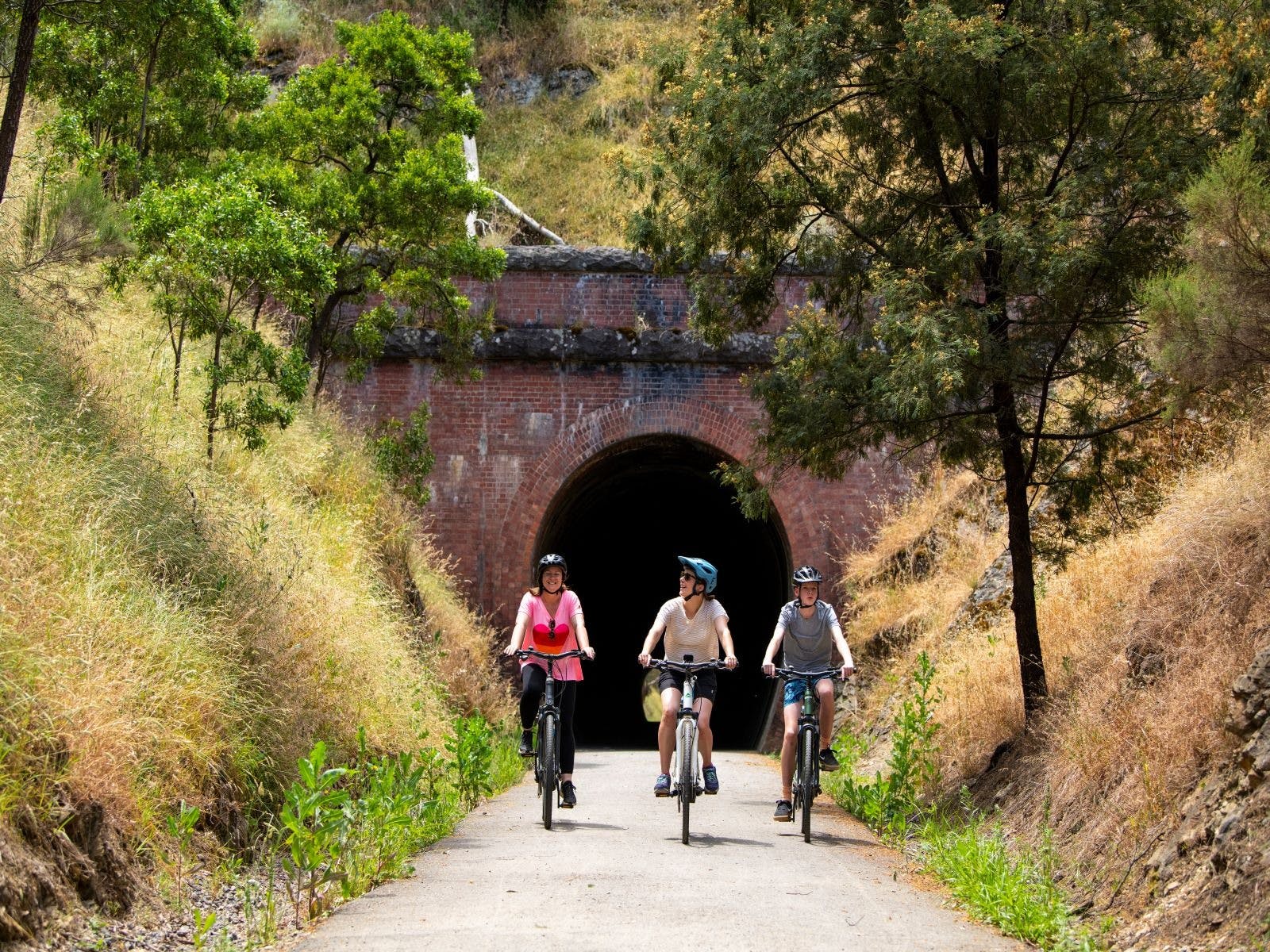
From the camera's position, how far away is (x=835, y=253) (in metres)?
10.9

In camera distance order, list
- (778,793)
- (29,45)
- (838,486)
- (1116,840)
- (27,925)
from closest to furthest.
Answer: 1. (27,925)
2. (1116,840)
3. (29,45)
4. (778,793)
5. (838,486)

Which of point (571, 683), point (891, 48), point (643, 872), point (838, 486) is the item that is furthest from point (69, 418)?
point (838, 486)

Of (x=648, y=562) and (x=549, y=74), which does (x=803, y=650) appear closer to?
(x=648, y=562)

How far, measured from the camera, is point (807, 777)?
891 centimetres

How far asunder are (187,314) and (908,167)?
5.72 metres

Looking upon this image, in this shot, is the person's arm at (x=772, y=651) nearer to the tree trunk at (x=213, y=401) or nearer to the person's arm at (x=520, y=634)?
the person's arm at (x=520, y=634)

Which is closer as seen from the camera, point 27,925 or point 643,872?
point 27,925

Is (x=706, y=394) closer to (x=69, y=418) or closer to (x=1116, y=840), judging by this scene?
(x=69, y=418)

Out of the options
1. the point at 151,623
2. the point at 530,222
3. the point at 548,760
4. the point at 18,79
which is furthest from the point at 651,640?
the point at 530,222

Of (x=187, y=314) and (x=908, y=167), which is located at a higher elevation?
(x=908, y=167)

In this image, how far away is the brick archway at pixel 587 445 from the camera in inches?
748

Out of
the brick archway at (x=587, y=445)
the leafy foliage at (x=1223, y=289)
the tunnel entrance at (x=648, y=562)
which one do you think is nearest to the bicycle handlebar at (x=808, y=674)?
the leafy foliage at (x=1223, y=289)

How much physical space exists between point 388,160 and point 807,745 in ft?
30.7

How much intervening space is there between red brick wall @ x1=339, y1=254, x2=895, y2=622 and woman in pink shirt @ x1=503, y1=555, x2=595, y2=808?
928cm
